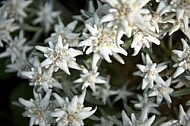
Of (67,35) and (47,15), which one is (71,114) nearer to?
(67,35)

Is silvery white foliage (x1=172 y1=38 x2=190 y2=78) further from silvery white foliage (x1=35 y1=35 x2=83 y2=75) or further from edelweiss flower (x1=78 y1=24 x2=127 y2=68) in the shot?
silvery white foliage (x1=35 y1=35 x2=83 y2=75)

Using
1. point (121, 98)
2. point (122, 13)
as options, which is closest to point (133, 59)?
point (121, 98)

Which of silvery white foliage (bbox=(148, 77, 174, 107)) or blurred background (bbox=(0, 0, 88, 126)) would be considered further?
blurred background (bbox=(0, 0, 88, 126))

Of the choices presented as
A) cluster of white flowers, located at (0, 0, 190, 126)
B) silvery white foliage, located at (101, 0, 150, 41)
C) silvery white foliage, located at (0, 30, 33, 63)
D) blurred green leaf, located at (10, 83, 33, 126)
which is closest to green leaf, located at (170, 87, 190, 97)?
cluster of white flowers, located at (0, 0, 190, 126)

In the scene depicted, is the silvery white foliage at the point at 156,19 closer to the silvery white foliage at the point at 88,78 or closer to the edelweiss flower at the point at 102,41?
the edelweiss flower at the point at 102,41

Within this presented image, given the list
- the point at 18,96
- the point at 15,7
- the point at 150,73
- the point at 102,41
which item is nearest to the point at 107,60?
the point at 102,41

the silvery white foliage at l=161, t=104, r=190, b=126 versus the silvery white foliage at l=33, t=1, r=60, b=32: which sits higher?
the silvery white foliage at l=33, t=1, r=60, b=32

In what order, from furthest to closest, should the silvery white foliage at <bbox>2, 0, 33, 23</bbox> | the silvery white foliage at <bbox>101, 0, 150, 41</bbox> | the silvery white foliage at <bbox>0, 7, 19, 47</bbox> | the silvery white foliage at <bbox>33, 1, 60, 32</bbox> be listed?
the silvery white foliage at <bbox>33, 1, 60, 32</bbox>
the silvery white foliage at <bbox>2, 0, 33, 23</bbox>
the silvery white foliage at <bbox>0, 7, 19, 47</bbox>
the silvery white foliage at <bbox>101, 0, 150, 41</bbox>

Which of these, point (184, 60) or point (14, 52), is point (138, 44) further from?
point (14, 52)
